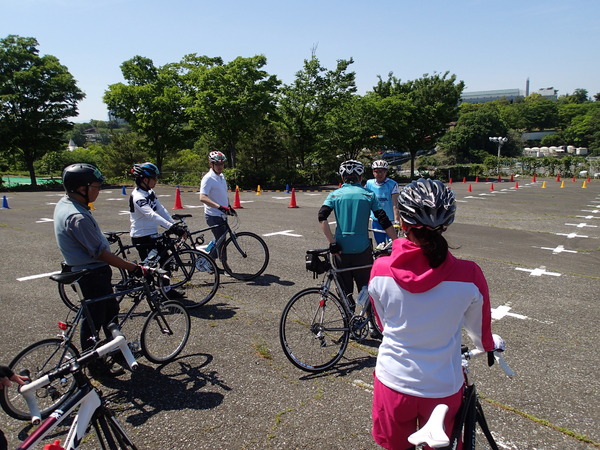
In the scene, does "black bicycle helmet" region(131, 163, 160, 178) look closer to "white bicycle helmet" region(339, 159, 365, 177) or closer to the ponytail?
"white bicycle helmet" region(339, 159, 365, 177)

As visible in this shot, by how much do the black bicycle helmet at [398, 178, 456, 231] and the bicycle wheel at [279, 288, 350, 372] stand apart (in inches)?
95.0

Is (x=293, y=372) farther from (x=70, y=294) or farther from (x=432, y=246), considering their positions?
(x=70, y=294)

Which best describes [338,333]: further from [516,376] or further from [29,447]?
[29,447]

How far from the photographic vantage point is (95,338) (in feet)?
12.3

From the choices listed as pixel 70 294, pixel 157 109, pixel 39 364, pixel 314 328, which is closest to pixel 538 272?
pixel 314 328

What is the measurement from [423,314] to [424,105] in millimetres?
40616

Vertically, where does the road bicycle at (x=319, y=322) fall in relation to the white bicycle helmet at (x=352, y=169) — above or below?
below

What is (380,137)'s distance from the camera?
125 ft

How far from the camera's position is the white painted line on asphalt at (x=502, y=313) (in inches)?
227

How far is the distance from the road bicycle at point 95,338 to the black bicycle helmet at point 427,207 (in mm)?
2500

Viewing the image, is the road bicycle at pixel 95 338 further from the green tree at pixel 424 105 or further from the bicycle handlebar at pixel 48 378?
the green tree at pixel 424 105

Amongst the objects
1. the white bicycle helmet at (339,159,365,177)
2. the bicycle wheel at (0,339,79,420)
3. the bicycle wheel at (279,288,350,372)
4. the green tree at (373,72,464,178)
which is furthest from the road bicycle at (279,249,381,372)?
the green tree at (373,72,464,178)

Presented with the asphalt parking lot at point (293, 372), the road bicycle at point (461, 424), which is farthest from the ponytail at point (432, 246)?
the asphalt parking lot at point (293, 372)

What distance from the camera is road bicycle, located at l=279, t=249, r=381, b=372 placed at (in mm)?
4281
